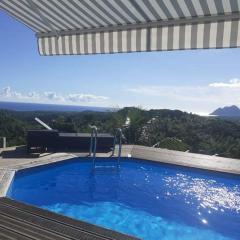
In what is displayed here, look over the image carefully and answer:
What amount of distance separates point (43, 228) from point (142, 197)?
15.1 feet

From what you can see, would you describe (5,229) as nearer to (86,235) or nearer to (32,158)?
(86,235)

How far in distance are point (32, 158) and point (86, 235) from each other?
6910 millimetres

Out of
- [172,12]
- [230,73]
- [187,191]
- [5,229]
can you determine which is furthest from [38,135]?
[230,73]

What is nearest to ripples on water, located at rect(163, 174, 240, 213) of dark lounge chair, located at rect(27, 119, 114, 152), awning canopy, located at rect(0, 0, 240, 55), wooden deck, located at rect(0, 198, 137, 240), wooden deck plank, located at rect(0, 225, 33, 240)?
dark lounge chair, located at rect(27, 119, 114, 152)

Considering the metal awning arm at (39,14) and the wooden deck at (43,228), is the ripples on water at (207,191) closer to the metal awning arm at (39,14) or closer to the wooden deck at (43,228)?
the wooden deck at (43,228)

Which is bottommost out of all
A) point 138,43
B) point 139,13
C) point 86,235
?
point 86,235

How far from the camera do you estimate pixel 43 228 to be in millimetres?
4688

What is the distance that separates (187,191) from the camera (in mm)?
9617

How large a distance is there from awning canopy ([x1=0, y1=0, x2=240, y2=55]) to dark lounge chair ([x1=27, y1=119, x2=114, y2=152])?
3.49 m

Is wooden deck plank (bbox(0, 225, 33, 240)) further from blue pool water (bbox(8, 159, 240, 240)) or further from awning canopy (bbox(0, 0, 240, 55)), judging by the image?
awning canopy (bbox(0, 0, 240, 55))

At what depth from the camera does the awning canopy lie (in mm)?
6375

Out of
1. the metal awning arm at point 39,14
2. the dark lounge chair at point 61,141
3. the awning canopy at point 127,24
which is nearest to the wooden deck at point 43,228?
the awning canopy at point 127,24

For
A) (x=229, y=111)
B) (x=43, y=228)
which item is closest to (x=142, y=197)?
(x=43, y=228)

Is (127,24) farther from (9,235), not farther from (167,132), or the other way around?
(167,132)
